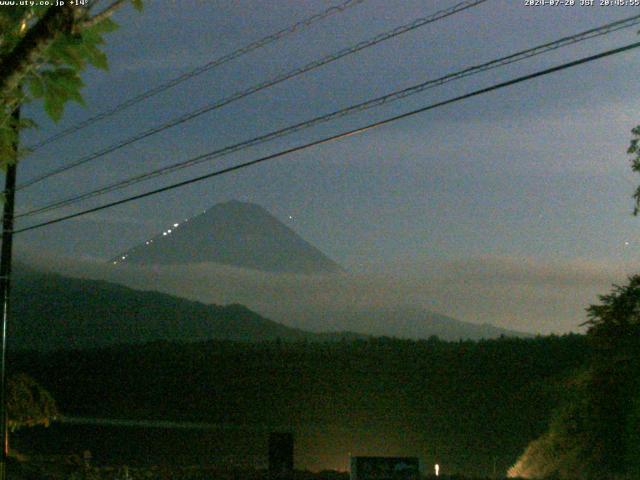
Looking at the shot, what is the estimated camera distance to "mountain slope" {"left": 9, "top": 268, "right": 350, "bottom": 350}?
373ft

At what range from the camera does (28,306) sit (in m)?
130

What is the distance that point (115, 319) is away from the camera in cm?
12544

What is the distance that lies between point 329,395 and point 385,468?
112 ft

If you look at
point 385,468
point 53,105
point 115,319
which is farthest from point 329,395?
point 115,319

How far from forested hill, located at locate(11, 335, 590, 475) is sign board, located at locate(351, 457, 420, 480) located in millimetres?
13485

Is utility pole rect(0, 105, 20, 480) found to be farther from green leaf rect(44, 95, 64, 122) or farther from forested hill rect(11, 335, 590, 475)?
→ green leaf rect(44, 95, 64, 122)

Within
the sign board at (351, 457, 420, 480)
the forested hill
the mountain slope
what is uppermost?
the mountain slope

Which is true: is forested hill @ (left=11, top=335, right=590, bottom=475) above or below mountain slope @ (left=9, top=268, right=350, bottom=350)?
below

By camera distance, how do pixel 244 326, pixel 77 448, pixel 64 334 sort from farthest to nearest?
pixel 244 326 < pixel 64 334 < pixel 77 448

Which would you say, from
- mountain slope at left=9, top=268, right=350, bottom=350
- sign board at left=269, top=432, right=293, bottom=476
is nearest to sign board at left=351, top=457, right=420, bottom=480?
sign board at left=269, top=432, right=293, bottom=476

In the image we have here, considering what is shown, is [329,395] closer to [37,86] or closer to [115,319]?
[37,86]

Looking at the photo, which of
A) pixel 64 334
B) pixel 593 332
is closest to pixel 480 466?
pixel 593 332

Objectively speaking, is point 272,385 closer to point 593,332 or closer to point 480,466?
point 480,466

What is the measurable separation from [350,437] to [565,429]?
57.4 feet
